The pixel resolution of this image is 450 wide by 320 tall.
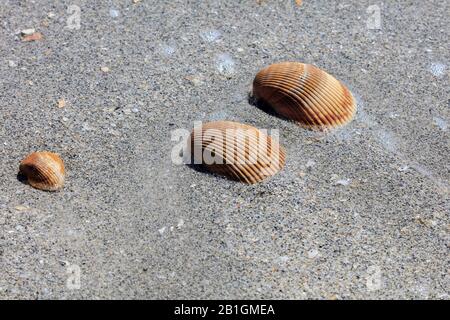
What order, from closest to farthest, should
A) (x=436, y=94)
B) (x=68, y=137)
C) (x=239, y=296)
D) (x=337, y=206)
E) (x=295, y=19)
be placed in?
(x=239, y=296) < (x=337, y=206) < (x=68, y=137) < (x=436, y=94) < (x=295, y=19)

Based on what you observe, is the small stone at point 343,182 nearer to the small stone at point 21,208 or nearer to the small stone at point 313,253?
the small stone at point 313,253

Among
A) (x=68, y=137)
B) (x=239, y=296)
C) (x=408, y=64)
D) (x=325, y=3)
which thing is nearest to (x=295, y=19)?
(x=325, y=3)

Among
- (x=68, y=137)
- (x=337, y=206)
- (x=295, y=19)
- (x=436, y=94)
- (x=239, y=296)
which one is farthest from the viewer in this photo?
(x=295, y=19)

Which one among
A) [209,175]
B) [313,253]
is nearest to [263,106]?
[209,175]

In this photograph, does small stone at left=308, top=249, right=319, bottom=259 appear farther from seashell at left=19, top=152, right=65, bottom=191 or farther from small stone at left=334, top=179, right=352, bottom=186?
seashell at left=19, top=152, right=65, bottom=191

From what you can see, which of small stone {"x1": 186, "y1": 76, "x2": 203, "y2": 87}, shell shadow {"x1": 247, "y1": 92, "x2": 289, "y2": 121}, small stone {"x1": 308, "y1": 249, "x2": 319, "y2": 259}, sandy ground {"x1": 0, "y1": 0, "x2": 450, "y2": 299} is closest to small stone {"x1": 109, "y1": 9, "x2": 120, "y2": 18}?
sandy ground {"x1": 0, "y1": 0, "x2": 450, "y2": 299}
